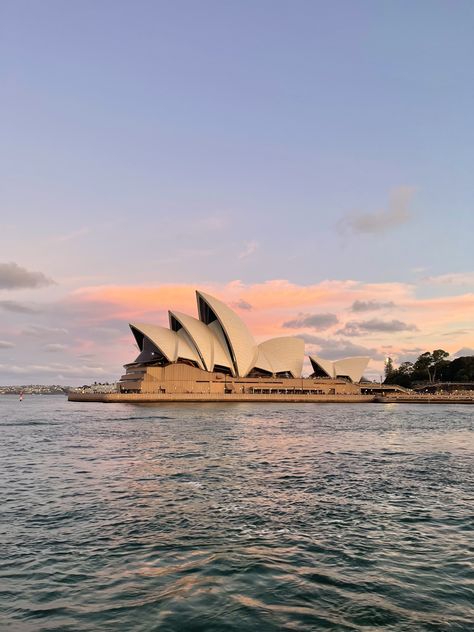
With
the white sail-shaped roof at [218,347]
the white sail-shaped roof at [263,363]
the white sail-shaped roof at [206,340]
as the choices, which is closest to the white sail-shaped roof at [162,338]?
the white sail-shaped roof at [206,340]

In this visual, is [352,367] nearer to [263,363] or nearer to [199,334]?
[263,363]

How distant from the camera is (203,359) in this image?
106062 millimetres

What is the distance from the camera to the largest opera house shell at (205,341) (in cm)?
10412

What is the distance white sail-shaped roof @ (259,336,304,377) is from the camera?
123125 millimetres

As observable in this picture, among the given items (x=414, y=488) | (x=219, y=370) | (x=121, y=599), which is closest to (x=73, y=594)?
(x=121, y=599)

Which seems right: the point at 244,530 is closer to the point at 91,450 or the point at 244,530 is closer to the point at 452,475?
the point at 452,475

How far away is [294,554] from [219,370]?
334 feet

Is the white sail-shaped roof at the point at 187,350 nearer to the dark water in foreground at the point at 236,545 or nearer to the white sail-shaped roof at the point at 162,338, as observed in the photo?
the white sail-shaped roof at the point at 162,338

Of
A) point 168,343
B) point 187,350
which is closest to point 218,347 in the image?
point 187,350

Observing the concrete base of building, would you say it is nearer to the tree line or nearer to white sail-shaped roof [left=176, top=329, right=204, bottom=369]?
white sail-shaped roof [left=176, top=329, right=204, bottom=369]

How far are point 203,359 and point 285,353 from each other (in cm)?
2679

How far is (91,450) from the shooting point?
94.1ft

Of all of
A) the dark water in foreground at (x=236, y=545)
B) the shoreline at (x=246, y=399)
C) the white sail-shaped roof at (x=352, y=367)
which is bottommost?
the shoreline at (x=246, y=399)

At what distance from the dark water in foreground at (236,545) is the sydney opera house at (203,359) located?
80835 millimetres
